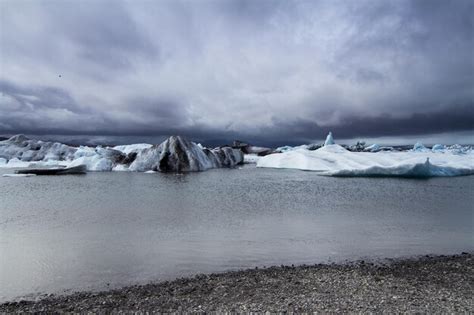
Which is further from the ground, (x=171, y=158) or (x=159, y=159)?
(x=171, y=158)

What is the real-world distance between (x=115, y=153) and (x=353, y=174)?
88.3 ft

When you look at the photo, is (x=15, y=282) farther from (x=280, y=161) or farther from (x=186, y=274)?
(x=280, y=161)

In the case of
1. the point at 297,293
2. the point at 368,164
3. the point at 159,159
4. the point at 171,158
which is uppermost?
the point at 171,158

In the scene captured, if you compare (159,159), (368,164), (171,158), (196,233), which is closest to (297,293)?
(196,233)

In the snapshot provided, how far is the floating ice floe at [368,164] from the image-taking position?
2664 cm

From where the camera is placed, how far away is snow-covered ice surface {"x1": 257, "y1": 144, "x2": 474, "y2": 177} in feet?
87.4

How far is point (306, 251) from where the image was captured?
7742 millimetres

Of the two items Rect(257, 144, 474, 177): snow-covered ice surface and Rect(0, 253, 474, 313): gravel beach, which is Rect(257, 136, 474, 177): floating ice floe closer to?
Rect(257, 144, 474, 177): snow-covered ice surface

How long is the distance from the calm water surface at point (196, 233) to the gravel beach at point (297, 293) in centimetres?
73

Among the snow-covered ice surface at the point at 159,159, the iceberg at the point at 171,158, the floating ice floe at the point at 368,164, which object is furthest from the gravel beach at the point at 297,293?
the snow-covered ice surface at the point at 159,159

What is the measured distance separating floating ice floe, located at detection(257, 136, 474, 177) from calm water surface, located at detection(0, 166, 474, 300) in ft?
31.7

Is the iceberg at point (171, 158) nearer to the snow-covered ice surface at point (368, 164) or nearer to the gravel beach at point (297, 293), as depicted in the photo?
the snow-covered ice surface at point (368, 164)

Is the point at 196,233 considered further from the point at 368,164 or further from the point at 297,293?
the point at 368,164

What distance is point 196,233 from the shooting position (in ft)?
31.0
